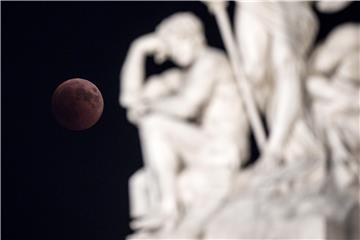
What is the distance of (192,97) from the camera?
6.01 metres

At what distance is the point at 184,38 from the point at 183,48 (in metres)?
0.05

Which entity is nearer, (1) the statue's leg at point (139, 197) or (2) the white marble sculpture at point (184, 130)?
(2) the white marble sculpture at point (184, 130)

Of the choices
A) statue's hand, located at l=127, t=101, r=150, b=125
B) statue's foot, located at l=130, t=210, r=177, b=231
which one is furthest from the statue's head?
statue's foot, located at l=130, t=210, r=177, b=231

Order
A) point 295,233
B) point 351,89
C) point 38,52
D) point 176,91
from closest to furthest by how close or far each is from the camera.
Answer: point 295,233
point 351,89
point 176,91
point 38,52

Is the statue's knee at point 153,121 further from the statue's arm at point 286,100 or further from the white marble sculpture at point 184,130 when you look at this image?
the statue's arm at point 286,100

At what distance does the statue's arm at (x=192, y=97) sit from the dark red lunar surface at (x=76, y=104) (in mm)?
2920

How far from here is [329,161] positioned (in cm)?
573

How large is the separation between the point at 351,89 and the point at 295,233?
2.52 feet

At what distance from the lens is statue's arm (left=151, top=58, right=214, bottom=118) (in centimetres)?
600

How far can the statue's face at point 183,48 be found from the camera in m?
6.09

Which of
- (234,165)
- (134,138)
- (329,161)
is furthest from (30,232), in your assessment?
(329,161)

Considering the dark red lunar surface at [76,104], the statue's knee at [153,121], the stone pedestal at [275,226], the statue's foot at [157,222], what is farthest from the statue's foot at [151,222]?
the dark red lunar surface at [76,104]

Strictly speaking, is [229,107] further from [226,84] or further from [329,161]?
[329,161]

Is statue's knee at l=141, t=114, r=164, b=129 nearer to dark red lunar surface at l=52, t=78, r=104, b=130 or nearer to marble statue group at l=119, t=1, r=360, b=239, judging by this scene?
marble statue group at l=119, t=1, r=360, b=239
